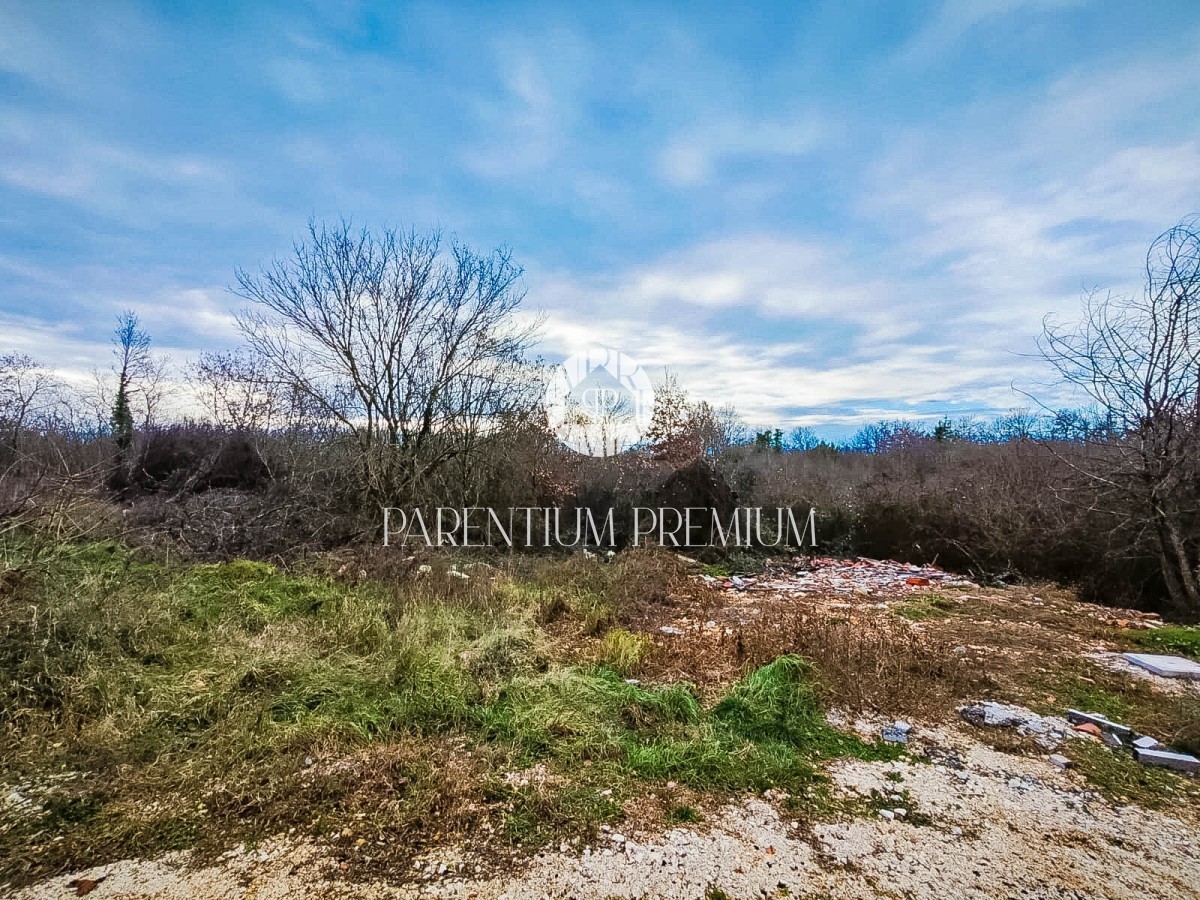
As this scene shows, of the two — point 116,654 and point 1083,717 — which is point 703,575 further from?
point 116,654

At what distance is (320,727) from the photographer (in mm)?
2594

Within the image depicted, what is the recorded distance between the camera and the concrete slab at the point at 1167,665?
3.30m

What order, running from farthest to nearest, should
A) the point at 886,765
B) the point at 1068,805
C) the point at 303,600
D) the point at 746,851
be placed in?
the point at 303,600 → the point at 886,765 → the point at 1068,805 → the point at 746,851

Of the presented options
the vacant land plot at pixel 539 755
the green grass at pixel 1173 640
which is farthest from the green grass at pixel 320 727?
the green grass at pixel 1173 640

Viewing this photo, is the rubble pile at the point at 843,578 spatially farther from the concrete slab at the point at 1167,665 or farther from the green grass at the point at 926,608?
the concrete slab at the point at 1167,665

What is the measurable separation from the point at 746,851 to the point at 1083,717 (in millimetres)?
2397

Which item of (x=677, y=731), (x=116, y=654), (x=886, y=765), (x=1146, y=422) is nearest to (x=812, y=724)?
(x=886, y=765)

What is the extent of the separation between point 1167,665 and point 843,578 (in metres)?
3.78

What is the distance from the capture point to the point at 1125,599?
5.62 m

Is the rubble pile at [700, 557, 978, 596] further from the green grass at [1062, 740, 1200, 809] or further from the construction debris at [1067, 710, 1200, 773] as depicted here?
the green grass at [1062, 740, 1200, 809]

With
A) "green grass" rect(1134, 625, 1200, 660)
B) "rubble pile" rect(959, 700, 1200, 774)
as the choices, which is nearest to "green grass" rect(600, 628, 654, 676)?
"rubble pile" rect(959, 700, 1200, 774)

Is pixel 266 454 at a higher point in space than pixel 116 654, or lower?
higher

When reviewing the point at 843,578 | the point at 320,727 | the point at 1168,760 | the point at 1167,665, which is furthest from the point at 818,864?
the point at 843,578

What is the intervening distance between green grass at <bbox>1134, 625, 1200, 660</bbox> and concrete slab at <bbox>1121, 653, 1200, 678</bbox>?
29 cm
